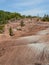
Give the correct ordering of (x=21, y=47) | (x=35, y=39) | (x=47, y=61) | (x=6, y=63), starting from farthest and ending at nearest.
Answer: (x=35, y=39)
(x=21, y=47)
(x=6, y=63)
(x=47, y=61)

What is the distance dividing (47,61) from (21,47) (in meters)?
3.25

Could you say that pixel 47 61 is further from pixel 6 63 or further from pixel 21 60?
pixel 6 63

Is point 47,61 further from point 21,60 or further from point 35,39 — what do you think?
point 35,39

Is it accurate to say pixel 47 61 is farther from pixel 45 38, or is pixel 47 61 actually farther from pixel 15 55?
pixel 45 38

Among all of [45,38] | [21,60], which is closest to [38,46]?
[21,60]

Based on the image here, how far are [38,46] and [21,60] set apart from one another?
1895 millimetres

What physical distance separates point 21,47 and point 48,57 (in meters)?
2.95

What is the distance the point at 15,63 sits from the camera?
18234 mm

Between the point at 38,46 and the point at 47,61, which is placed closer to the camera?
the point at 47,61

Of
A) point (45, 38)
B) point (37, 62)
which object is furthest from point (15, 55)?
point (45, 38)

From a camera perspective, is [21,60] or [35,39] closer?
[21,60]

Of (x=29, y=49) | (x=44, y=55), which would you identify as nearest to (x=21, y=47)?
(x=29, y=49)

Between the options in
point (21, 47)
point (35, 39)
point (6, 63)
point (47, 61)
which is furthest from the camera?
point (35, 39)

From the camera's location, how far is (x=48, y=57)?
58.5 feet
